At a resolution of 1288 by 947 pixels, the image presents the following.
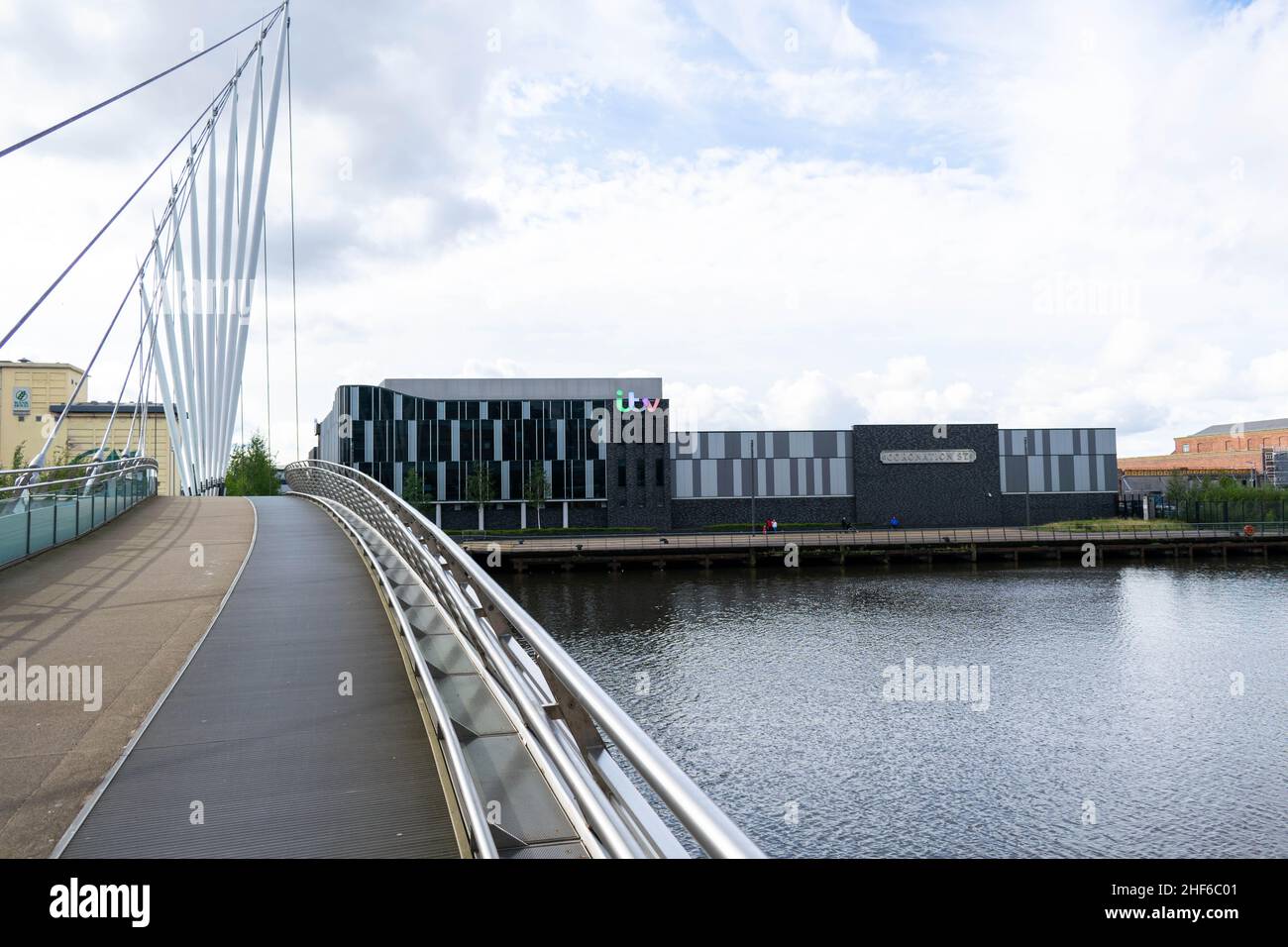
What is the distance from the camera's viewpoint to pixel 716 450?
65.4 metres

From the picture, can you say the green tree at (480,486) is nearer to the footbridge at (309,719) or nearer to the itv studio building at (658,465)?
the itv studio building at (658,465)

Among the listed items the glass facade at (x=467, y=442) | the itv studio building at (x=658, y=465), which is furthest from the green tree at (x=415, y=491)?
the itv studio building at (x=658, y=465)

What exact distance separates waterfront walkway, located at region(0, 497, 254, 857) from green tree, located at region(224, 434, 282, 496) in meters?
46.6

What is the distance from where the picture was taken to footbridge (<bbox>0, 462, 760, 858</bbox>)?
2.92 metres

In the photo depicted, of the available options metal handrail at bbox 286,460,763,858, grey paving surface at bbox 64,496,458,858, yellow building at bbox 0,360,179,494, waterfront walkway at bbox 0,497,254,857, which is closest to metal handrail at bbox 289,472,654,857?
metal handrail at bbox 286,460,763,858

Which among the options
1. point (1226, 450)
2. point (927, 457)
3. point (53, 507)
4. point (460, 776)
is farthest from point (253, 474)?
point (1226, 450)

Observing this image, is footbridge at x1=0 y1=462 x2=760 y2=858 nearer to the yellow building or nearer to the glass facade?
the glass facade

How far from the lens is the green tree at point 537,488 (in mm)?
62688

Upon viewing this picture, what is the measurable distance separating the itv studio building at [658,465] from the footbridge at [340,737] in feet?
180

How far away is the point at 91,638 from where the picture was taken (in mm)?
7602
